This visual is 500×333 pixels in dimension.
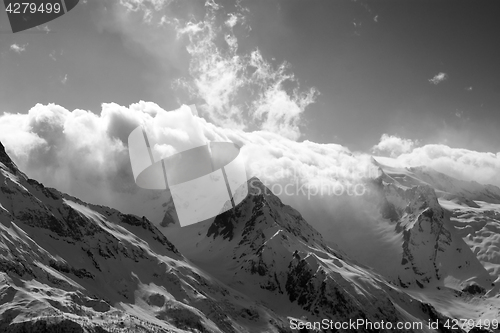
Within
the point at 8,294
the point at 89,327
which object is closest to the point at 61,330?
the point at 89,327

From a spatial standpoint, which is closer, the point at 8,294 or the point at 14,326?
the point at 14,326

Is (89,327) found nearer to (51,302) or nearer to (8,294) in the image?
(51,302)

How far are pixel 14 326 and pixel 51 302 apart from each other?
21.4 metres

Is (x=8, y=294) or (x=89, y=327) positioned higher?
(x=8, y=294)

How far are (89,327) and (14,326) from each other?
28.7 m

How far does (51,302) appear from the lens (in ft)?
650

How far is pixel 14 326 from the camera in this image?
178 meters

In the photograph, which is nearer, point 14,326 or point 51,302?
point 14,326

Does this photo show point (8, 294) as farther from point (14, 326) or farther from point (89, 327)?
point (89, 327)

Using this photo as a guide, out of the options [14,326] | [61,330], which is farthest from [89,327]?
[14,326]

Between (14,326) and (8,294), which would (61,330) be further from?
(8,294)

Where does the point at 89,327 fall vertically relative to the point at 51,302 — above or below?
below

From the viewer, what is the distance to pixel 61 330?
18312cm

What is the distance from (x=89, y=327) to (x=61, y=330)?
12.9 metres
